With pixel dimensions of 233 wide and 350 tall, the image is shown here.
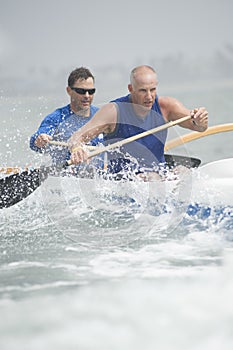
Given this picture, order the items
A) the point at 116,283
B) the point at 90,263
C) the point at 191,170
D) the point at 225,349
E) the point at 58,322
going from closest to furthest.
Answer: the point at 225,349, the point at 58,322, the point at 116,283, the point at 90,263, the point at 191,170

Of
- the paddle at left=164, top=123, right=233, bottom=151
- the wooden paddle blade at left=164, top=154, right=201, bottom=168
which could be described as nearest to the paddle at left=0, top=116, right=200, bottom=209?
the wooden paddle blade at left=164, top=154, right=201, bottom=168

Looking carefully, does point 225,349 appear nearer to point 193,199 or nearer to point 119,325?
point 119,325

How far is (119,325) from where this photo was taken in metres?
1.16

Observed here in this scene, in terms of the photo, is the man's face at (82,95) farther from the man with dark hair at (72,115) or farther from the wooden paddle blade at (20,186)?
the wooden paddle blade at (20,186)

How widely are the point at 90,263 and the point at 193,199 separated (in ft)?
1.54

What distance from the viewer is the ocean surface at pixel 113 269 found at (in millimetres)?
1128

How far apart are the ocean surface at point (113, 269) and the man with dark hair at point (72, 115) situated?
0.09m

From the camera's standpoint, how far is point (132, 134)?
198 centimetres

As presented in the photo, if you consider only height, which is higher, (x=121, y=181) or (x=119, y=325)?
(x=121, y=181)

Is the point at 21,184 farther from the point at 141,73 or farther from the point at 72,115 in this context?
the point at 141,73

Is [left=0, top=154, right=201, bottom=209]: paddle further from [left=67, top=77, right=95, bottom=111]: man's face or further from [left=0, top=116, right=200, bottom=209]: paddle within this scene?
[left=67, top=77, right=95, bottom=111]: man's face

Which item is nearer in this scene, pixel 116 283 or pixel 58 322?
pixel 58 322

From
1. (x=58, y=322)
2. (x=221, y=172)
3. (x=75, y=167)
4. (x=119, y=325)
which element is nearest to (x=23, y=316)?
(x=58, y=322)

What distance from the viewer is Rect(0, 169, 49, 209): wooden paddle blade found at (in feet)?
6.36
